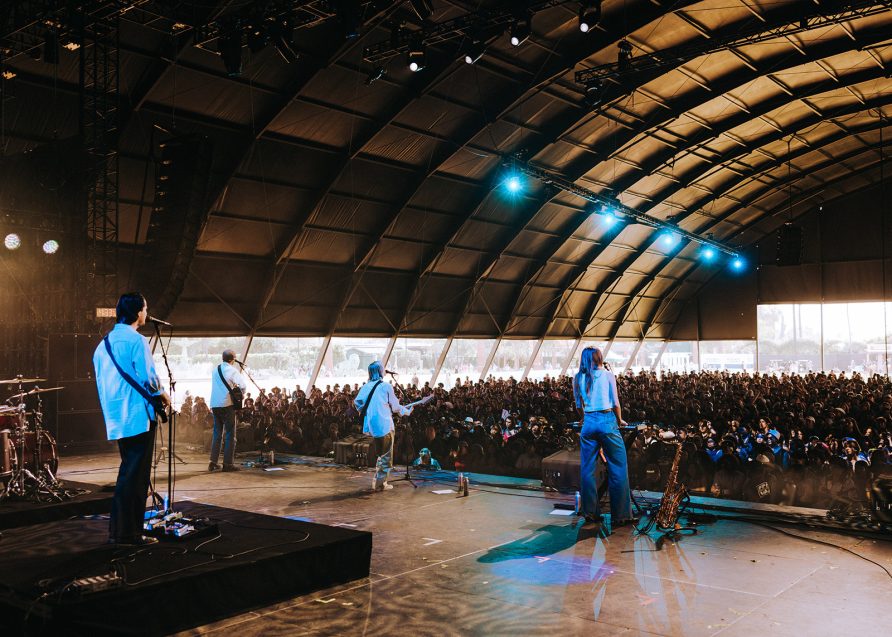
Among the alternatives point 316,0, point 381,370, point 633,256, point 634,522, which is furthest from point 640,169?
point 634,522

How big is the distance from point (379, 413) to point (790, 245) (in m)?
20.1

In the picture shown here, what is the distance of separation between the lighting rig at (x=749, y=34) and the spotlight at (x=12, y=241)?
467 inches

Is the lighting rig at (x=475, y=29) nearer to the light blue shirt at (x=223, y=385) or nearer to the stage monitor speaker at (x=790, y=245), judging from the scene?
the light blue shirt at (x=223, y=385)

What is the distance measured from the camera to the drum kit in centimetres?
668

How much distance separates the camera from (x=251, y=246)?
18250mm

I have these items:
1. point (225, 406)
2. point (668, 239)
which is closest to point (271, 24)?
point (225, 406)

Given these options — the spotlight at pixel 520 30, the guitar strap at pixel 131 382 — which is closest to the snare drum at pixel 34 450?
the guitar strap at pixel 131 382

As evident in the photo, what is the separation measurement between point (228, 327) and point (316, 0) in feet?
34.4

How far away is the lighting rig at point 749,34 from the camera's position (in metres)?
13.9

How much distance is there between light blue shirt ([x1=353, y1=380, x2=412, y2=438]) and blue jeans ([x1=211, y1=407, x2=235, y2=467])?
8.14ft

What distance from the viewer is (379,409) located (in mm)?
8719

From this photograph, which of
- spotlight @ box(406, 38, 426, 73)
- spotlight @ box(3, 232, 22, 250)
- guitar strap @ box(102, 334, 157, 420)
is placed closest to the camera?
guitar strap @ box(102, 334, 157, 420)

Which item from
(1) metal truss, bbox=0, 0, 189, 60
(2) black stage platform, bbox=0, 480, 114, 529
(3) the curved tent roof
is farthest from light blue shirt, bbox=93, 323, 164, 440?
(3) the curved tent roof

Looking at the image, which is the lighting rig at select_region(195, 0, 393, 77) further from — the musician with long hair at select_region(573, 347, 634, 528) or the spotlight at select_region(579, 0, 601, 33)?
the musician with long hair at select_region(573, 347, 634, 528)
